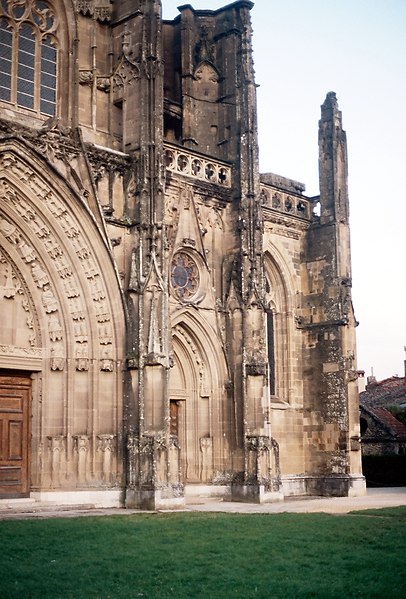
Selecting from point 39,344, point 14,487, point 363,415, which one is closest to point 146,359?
point 39,344

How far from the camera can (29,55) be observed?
24141 millimetres

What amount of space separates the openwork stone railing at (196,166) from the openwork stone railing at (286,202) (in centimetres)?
248

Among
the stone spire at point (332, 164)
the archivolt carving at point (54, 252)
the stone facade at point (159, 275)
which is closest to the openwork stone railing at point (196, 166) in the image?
the stone facade at point (159, 275)

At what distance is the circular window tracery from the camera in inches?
1033

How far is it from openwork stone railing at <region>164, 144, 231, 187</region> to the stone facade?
→ 58 mm

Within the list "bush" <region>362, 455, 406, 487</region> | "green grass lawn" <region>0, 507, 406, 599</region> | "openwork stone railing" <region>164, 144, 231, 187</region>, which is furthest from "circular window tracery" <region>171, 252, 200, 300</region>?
"bush" <region>362, 455, 406, 487</region>

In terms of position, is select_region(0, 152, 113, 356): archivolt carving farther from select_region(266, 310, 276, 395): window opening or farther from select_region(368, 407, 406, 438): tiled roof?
select_region(368, 407, 406, 438): tiled roof

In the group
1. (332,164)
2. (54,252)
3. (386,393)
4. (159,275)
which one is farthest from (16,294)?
(386,393)

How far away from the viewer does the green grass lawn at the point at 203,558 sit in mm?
10961

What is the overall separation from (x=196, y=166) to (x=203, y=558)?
16.1 m

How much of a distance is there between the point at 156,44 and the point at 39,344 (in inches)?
339

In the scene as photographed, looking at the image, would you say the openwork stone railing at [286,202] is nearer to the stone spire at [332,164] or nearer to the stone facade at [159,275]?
the stone facade at [159,275]

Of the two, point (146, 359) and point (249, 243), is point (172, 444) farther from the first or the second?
point (249, 243)

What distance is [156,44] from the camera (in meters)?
24.9
